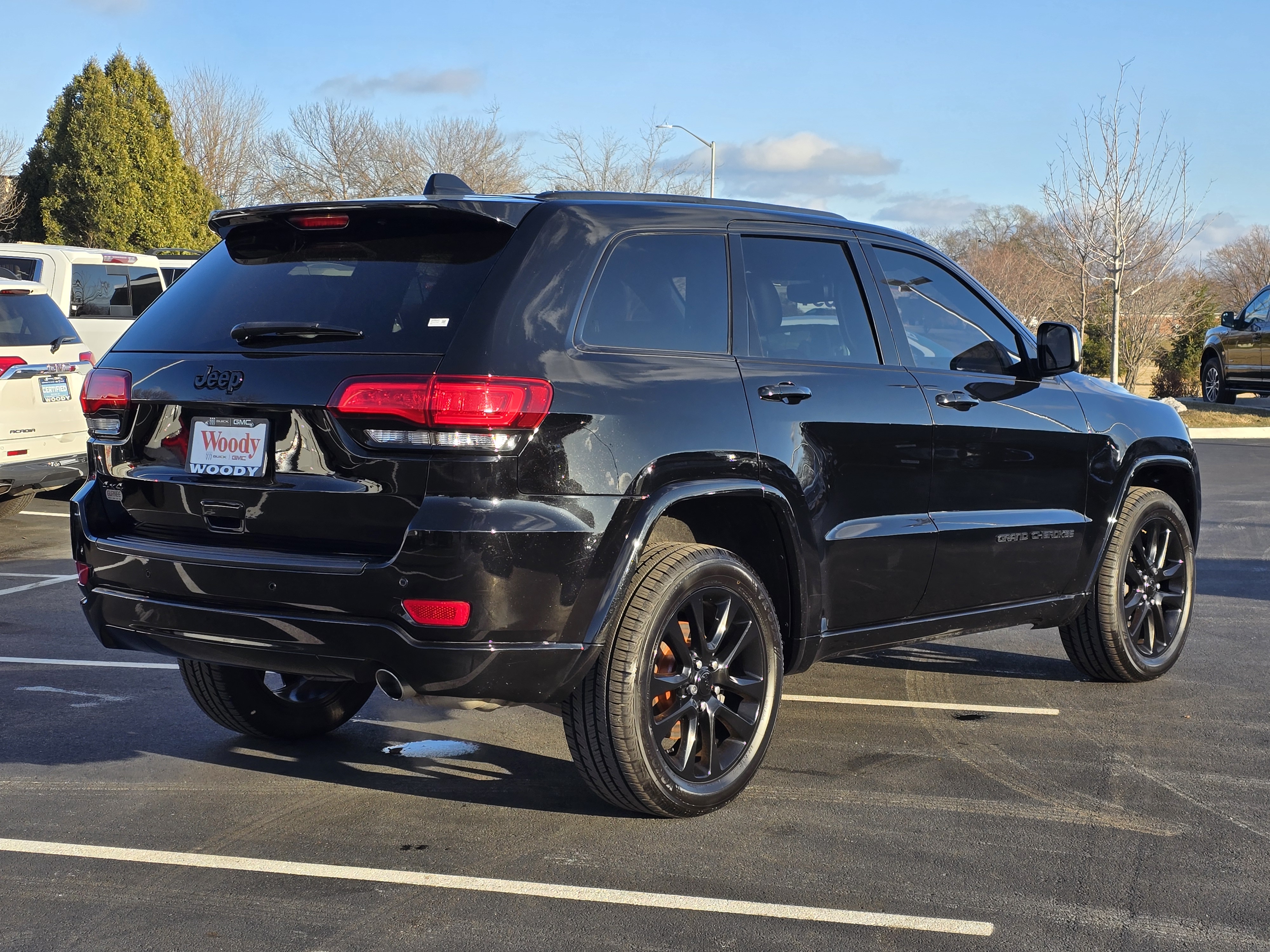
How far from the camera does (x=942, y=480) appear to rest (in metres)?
5.11

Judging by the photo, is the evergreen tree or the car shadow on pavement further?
the evergreen tree

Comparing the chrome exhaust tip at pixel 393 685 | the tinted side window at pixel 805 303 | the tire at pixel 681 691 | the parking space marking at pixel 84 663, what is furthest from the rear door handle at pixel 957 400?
the parking space marking at pixel 84 663

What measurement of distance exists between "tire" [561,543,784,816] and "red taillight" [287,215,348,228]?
4.49 ft

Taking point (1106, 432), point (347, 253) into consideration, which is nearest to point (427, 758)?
point (347, 253)

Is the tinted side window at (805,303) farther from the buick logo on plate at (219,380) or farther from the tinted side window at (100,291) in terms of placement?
the tinted side window at (100,291)

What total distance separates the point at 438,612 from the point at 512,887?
77cm

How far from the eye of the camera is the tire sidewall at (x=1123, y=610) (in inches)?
237

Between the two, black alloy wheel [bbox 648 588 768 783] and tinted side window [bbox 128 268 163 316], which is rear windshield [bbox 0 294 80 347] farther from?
black alloy wheel [bbox 648 588 768 783]

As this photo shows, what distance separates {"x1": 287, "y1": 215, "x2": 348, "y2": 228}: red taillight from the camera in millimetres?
4242

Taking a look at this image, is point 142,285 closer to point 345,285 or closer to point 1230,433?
point 345,285

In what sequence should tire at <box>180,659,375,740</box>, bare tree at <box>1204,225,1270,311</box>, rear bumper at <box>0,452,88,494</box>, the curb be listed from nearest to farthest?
tire at <box>180,659,375,740</box>
rear bumper at <box>0,452,88,494</box>
the curb
bare tree at <box>1204,225,1270,311</box>

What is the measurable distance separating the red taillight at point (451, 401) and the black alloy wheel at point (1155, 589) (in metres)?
3.46

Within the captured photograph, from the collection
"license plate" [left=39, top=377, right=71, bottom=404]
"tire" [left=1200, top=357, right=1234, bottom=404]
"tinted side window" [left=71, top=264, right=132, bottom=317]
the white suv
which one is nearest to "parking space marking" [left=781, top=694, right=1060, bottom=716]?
the white suv

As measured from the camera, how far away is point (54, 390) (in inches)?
399
